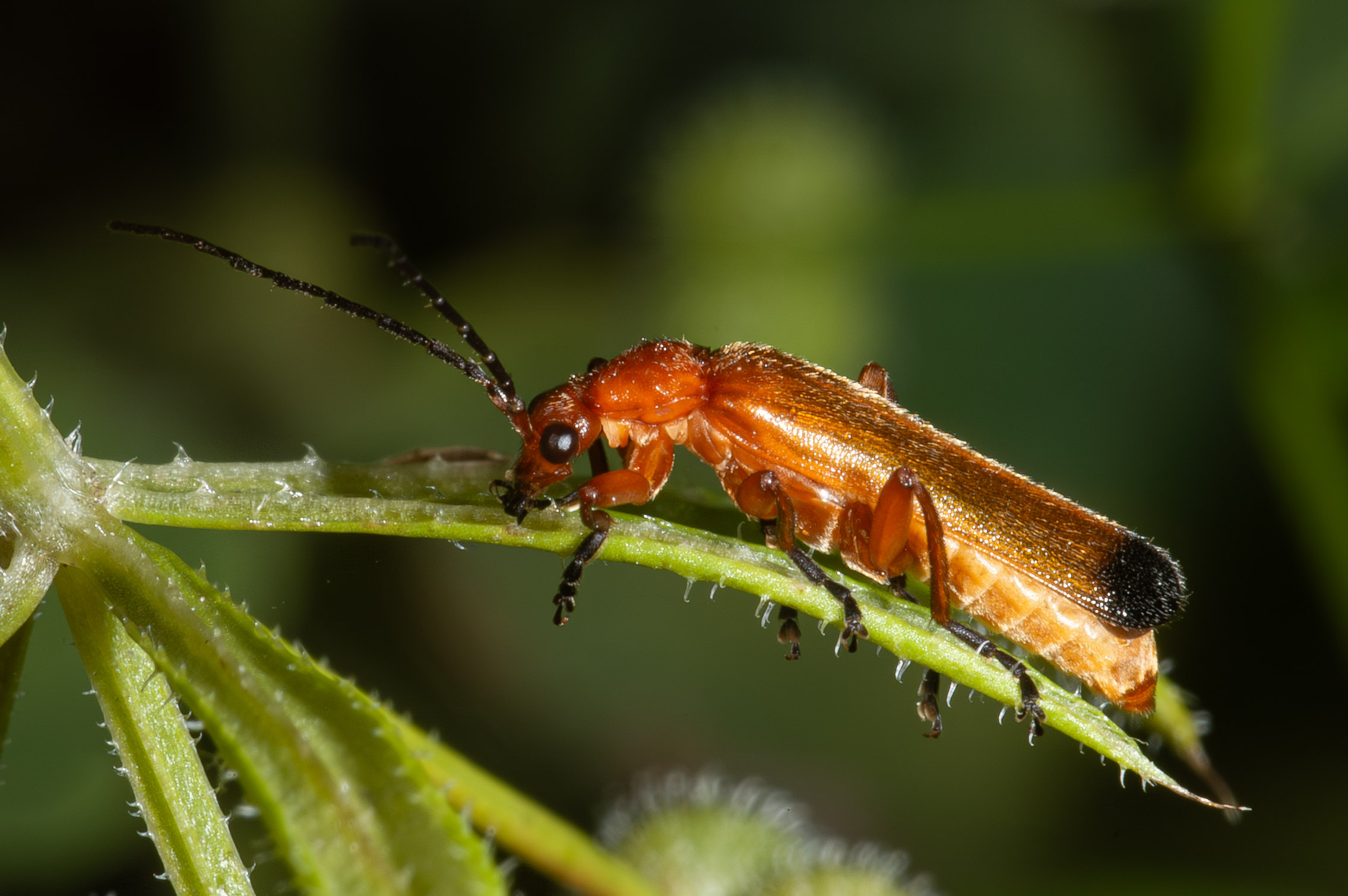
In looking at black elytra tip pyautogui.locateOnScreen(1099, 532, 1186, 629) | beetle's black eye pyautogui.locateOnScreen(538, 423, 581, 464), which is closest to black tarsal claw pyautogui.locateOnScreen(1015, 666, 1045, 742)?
black elytra tip pyautogui.locateOnScreen(1099, 532, 1186, 629)

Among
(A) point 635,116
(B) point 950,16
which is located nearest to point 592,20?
(A) point 635,116

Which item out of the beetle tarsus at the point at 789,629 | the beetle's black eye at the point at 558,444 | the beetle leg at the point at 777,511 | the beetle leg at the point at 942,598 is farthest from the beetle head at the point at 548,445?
the beetle leg at the point at 942,598

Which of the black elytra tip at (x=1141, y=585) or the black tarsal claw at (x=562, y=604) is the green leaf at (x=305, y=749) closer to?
the black tarsal claw at (x=562, y=604)

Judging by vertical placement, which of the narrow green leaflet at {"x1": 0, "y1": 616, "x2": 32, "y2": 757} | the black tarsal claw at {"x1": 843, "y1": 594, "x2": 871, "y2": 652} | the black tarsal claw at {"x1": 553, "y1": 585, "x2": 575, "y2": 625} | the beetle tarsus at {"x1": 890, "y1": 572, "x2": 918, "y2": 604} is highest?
the narrow green leaflet at {"x1": 0, "y1": 616, "x2": 32, "y2": 757}

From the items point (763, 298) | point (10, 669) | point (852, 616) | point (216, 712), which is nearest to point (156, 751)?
point (216, 712)

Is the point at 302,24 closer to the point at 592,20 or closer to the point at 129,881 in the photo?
the point at 592,20

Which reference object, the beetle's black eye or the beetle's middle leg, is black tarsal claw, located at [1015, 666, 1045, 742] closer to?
the beetle's middle leg

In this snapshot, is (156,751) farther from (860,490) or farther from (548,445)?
(860,490)
